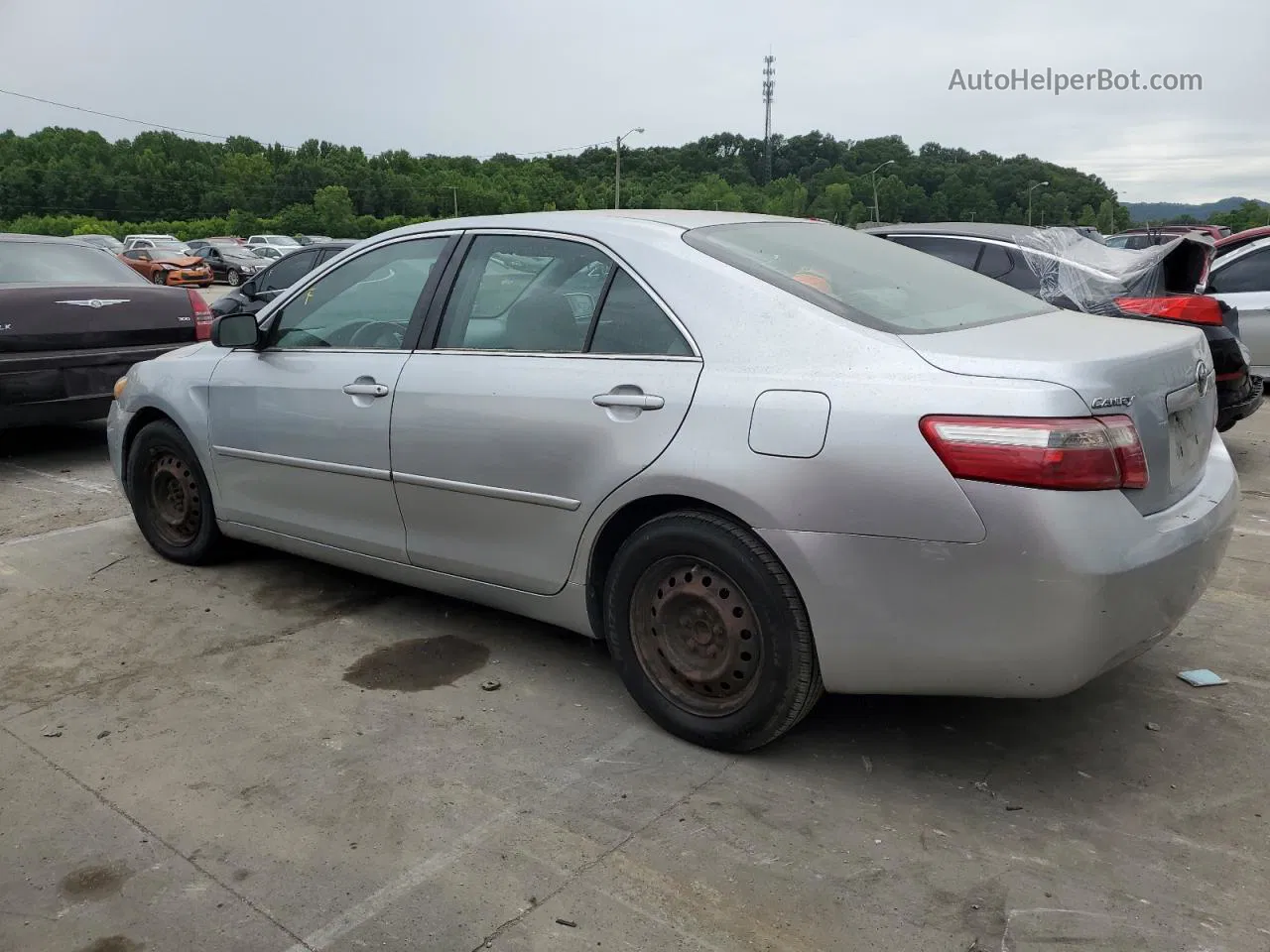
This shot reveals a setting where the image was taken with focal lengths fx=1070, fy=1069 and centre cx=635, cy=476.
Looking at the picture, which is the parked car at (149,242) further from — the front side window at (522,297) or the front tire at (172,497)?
the front side window at (522,297)

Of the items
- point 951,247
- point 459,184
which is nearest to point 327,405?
point 951,247

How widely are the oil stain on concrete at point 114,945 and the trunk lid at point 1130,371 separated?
92.4 inches

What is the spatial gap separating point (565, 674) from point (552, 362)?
1.14 metres

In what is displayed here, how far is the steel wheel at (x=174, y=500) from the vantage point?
4906mm

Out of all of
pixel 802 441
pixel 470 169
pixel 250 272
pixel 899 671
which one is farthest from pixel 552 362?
pixel 470 169

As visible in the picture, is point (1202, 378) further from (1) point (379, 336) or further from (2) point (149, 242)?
(2) point (149, 242)

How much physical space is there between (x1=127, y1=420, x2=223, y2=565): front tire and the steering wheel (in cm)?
114

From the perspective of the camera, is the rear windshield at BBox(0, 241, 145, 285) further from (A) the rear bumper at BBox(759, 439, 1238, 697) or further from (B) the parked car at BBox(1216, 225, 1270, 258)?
(B) the parked car at BBox(1216, 225, 1270, 258)

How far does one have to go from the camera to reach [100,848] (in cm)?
276

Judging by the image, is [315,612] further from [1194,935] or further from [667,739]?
[1194,935]

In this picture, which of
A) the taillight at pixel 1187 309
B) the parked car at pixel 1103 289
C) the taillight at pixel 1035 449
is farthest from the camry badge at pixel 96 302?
the taillight at pixel 1187 309

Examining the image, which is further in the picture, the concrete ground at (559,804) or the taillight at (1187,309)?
the taillight at (1187,309)

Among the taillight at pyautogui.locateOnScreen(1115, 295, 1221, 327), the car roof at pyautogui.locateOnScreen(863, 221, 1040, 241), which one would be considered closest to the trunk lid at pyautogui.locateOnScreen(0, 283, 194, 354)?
the car roof at pyautogui.locateOnScreen(863, 221, 1040, 241)

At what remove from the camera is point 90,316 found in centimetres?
721
